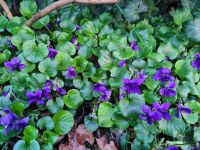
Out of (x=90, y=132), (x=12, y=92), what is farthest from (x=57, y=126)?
(x=12, y=92)

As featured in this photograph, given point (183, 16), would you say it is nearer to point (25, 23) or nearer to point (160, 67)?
point (160, 67)

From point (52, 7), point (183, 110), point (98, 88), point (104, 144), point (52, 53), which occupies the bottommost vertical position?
point (104, 144)

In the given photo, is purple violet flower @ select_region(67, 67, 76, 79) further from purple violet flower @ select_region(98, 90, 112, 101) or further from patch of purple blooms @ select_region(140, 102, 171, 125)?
patch of purple blooms @ select_region(140, 102, 171, 125)

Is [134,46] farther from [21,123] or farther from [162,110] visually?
[21,123]

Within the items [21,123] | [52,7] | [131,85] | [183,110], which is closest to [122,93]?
[131,85]

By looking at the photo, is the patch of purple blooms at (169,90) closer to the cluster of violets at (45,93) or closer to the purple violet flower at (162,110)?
the purple violet flower at (162,110)

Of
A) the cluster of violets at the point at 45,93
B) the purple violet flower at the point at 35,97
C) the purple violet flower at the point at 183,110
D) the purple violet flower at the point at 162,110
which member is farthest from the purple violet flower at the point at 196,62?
the purple violet flower at the point at 35,97

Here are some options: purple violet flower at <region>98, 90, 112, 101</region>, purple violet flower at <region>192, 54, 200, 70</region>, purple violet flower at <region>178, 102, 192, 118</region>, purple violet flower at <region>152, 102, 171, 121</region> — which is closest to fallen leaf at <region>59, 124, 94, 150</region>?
purple violet flower at <region>98, 90, 112, 101</region>
